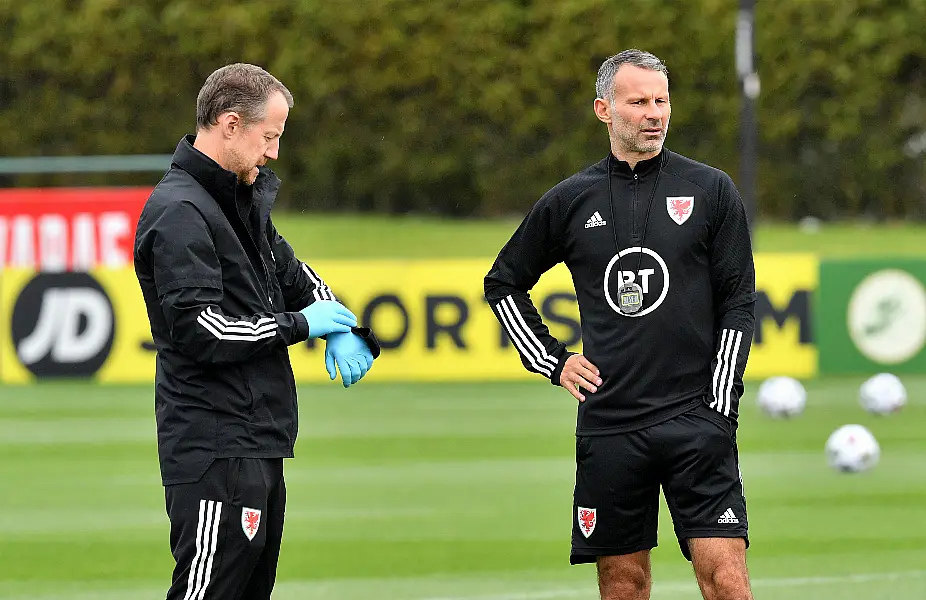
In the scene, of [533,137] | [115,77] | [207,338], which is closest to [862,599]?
[207,338]

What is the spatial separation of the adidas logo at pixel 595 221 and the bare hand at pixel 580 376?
44 cm

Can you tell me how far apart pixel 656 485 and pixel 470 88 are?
22.4 m

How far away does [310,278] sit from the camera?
5.33 meters

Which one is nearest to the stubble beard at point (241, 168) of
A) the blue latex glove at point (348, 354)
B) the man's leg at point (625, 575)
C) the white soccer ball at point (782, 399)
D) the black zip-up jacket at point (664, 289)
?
Answer: the blue latex glove at point (348, 354)

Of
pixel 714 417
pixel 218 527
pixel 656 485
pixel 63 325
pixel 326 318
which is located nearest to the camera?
pixel 218 527

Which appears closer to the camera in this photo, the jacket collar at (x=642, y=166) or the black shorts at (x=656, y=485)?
the black shorts at (x=656, y=485)

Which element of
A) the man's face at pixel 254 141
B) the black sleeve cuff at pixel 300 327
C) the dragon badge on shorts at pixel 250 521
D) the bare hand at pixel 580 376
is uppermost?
the man's face at pixel 254 141

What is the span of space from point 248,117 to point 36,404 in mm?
10629

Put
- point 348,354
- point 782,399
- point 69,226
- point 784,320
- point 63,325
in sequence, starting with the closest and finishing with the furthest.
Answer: point 348,354 < point 782,399 < point 784,320 < point 63,325 < point 69,226

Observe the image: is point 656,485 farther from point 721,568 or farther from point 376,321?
point 376,321

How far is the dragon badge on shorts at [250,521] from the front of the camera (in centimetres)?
478

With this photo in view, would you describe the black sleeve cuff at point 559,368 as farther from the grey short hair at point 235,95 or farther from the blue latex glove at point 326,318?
the grey short hair at point 235,95

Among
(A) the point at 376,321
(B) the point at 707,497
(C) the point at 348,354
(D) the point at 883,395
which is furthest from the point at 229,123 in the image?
(A) the point at 376,321

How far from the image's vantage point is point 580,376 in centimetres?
560
